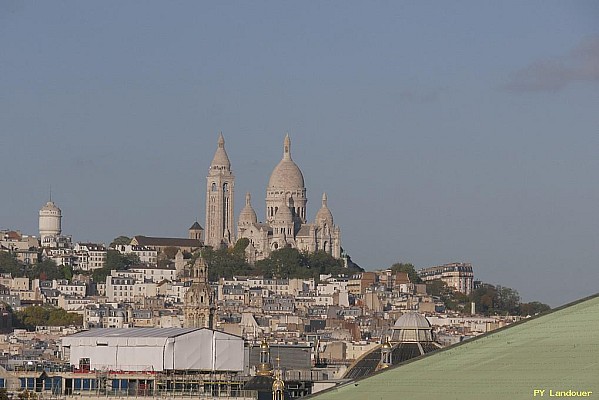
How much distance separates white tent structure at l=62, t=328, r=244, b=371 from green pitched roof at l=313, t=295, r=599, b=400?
3209 cm

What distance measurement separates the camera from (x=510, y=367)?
161 feet

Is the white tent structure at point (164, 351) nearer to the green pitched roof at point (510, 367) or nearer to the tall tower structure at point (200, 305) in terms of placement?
the green pitched roof at point (510, 367)

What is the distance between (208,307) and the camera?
140 metres

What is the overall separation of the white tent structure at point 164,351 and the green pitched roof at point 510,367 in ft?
105

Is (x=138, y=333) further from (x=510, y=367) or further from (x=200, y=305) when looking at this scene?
(x=200, y=305)

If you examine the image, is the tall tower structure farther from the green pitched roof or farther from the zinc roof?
the green pitched roof

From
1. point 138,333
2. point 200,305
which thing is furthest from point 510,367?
point 200,305

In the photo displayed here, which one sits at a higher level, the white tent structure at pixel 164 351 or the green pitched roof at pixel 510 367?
the white tent structure at pixel 164 351

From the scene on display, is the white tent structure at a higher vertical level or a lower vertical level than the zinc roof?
lower

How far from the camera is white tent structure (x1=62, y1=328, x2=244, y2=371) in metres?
85.8

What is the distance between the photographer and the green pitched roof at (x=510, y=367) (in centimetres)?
4700

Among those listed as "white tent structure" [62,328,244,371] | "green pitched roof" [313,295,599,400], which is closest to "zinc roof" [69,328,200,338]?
"white tent structure" [62,328,244,371]

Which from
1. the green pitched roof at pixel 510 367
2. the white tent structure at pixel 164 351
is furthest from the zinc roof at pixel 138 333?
the green pitched roof at pixel 510 367

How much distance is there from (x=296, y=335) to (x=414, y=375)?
467 ft
